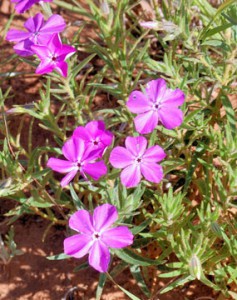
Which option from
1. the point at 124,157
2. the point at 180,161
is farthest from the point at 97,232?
the point at 180,161

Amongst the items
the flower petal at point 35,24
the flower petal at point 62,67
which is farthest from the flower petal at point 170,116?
the flower petal at point 35,24

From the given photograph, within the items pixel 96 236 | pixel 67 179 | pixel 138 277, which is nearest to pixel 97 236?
pixel 96 236

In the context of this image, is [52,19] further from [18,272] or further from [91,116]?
[18,272]

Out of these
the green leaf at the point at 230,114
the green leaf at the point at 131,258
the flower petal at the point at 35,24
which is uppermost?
the flower petal at the point at 35,24

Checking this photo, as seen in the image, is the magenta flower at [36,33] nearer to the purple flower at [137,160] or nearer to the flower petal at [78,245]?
the purple flower at [137,160]

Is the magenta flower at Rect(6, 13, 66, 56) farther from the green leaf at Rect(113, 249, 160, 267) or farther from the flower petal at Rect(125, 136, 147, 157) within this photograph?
the green leaf at Rect(113, 249, 160, 267)

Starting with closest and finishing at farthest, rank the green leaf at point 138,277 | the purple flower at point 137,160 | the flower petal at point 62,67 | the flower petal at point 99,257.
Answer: the flower petal at point 99,257
the purple flower at point 137,160
the flower petal at point 62,67
the green leaf at point 138,277

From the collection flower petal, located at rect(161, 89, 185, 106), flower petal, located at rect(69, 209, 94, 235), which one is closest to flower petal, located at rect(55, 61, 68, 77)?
flower petal, located at rect(161, 89, 185, 106)
